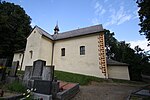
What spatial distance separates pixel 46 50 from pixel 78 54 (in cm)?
A: 512

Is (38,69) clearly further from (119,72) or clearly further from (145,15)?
(119,72)

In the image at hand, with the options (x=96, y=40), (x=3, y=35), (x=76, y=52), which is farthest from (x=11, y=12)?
(x=96, y=40)

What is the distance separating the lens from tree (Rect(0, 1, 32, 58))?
24.8 meters

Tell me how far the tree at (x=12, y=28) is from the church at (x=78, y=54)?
415 inches

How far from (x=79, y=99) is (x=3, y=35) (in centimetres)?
2587

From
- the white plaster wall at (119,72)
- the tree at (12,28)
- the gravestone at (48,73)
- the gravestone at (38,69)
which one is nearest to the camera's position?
the gravestone at (48,73)

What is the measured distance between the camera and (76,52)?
1620 cm

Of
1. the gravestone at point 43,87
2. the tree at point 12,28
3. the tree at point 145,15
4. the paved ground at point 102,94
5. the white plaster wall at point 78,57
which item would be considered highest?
the tree at point 12,28

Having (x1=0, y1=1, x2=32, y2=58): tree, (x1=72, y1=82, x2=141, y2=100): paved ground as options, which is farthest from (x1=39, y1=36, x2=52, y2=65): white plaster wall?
(x1=0, y1=1, x2=32, y2=58): tree

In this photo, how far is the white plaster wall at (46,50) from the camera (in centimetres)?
1658

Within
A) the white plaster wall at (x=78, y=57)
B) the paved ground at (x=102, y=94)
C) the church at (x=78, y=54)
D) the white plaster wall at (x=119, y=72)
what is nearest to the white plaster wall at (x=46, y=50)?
the church at (x=78, y=54)

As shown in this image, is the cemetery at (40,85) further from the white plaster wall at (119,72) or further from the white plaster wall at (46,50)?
the white plaster wall at (119,72)

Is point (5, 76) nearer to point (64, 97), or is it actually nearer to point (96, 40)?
point (64, 97)

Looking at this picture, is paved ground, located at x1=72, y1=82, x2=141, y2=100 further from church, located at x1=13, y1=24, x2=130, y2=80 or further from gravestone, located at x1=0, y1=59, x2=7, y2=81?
church, located at x1=13, y1=24, x2=130, y2=80
